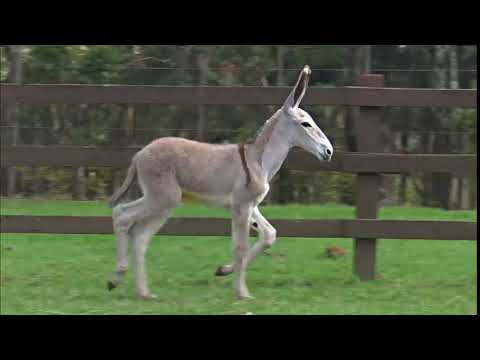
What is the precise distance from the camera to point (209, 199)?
23.5 feet

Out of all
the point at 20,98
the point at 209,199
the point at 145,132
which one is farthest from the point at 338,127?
the point at 20,98

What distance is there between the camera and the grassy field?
6.49m

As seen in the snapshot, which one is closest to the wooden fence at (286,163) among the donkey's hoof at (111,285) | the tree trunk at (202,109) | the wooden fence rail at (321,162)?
the wooden fence rail at (321,162)

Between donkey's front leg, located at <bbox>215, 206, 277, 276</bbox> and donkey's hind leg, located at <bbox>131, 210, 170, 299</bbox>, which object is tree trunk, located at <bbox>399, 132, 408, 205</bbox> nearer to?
donkey's front leg, located at <bbox>215, 206, 277, 276</bbox>

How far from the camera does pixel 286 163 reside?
757 centimetres

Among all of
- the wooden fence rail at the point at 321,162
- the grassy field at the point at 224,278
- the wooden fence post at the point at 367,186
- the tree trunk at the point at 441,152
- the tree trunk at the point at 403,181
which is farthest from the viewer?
the tree trunk at the point at 403,181

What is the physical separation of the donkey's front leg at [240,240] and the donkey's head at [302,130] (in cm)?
76

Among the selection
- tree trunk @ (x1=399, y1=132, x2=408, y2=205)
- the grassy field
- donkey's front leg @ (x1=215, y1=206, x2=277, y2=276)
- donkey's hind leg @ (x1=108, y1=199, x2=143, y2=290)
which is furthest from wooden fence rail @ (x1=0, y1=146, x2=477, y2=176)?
tree trunk @ (x1=399, y1=132, x2=408, y2=205)

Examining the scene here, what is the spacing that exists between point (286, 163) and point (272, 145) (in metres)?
0.40

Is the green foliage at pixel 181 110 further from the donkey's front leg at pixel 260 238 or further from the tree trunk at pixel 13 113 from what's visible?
the donkey's front leg at pixel 260 238

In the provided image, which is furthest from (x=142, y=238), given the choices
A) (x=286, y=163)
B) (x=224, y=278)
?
(x=286, y=163)

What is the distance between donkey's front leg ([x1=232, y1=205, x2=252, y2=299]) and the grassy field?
0.20 metres

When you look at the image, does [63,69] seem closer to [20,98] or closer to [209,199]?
[20,98]

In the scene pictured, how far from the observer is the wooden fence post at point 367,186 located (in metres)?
7.58
